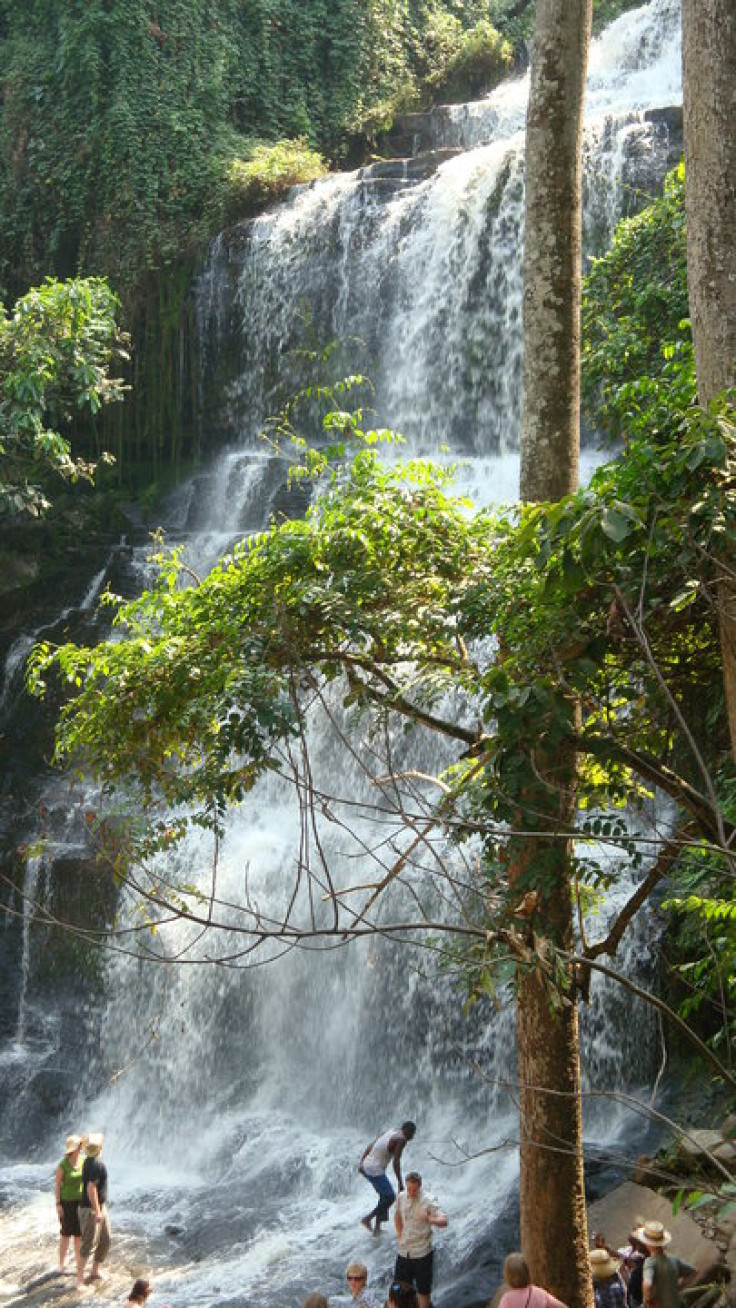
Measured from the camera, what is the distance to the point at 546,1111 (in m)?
5.86

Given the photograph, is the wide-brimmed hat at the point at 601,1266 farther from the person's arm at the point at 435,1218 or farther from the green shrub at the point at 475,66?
the green shrub at the point at 475,66

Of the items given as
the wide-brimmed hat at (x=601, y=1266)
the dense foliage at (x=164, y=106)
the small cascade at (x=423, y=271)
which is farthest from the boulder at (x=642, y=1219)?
the dense foliage at (x=164, y=106)

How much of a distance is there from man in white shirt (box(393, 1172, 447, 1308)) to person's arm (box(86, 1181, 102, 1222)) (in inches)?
91.4

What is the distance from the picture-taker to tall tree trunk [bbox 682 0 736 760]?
4.77 meters

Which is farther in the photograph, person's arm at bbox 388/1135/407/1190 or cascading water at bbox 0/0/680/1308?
cascading water at bbox 0/0/680/1308

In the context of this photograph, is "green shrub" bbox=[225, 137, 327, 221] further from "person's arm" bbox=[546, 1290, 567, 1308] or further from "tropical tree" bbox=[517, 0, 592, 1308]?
"person's arm" bbox=[546, 1290, 567, 1308]

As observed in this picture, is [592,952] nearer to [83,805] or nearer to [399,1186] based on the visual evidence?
[399,1186]

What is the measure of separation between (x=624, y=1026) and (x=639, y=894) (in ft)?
16.2

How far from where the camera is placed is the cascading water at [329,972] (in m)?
10.1

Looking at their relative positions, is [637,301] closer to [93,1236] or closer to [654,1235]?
[654,1235]

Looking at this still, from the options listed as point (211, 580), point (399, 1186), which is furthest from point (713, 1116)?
point (211, 580)

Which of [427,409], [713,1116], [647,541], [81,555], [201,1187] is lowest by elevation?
[201,1187]

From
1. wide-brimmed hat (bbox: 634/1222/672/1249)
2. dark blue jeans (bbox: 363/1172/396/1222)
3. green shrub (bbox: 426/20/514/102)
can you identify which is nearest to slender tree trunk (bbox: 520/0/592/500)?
wide-brimmed hat (bbox: 634/1222/672/1249)

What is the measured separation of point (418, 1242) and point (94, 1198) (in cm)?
248
